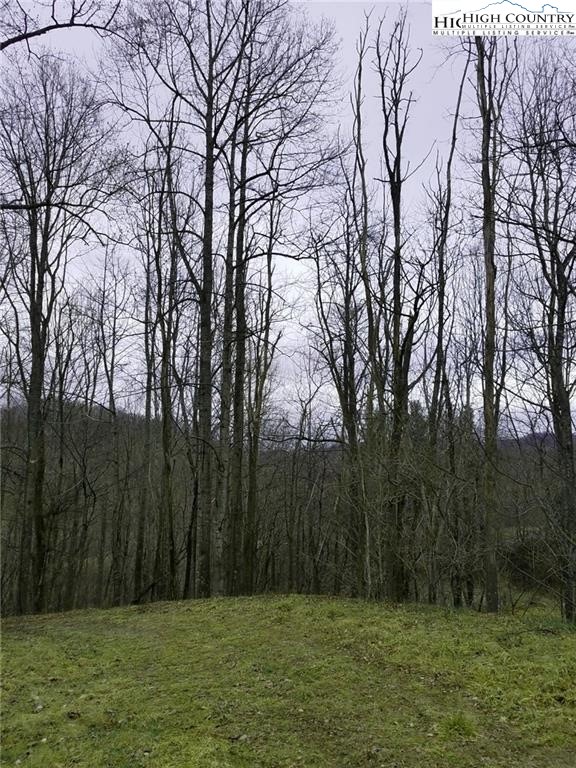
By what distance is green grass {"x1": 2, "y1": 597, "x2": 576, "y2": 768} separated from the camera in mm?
3485

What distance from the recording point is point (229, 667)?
5.03 m

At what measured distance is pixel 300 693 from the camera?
14.2 ft

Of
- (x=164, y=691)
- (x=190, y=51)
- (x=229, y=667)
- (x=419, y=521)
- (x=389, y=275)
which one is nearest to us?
(x=164, y=691)

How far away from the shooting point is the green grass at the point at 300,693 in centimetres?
349

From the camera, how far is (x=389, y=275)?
36.1 ft

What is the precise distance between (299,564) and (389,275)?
15.7 m

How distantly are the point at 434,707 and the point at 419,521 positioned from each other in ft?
17.6

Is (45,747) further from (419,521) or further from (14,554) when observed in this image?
(14,554)

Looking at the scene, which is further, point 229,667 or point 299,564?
point 299,564

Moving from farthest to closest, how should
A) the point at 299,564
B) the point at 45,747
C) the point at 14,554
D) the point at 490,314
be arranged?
the point at 299,564, the point at 14,554, the point at 490,314, the point at 45,747

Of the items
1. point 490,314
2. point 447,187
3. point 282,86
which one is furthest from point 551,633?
point 282,86

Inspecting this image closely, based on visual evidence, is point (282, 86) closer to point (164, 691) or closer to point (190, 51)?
point (190, 51)

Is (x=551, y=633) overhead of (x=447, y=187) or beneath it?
beneath

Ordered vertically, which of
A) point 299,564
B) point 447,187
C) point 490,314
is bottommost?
point 299,564
